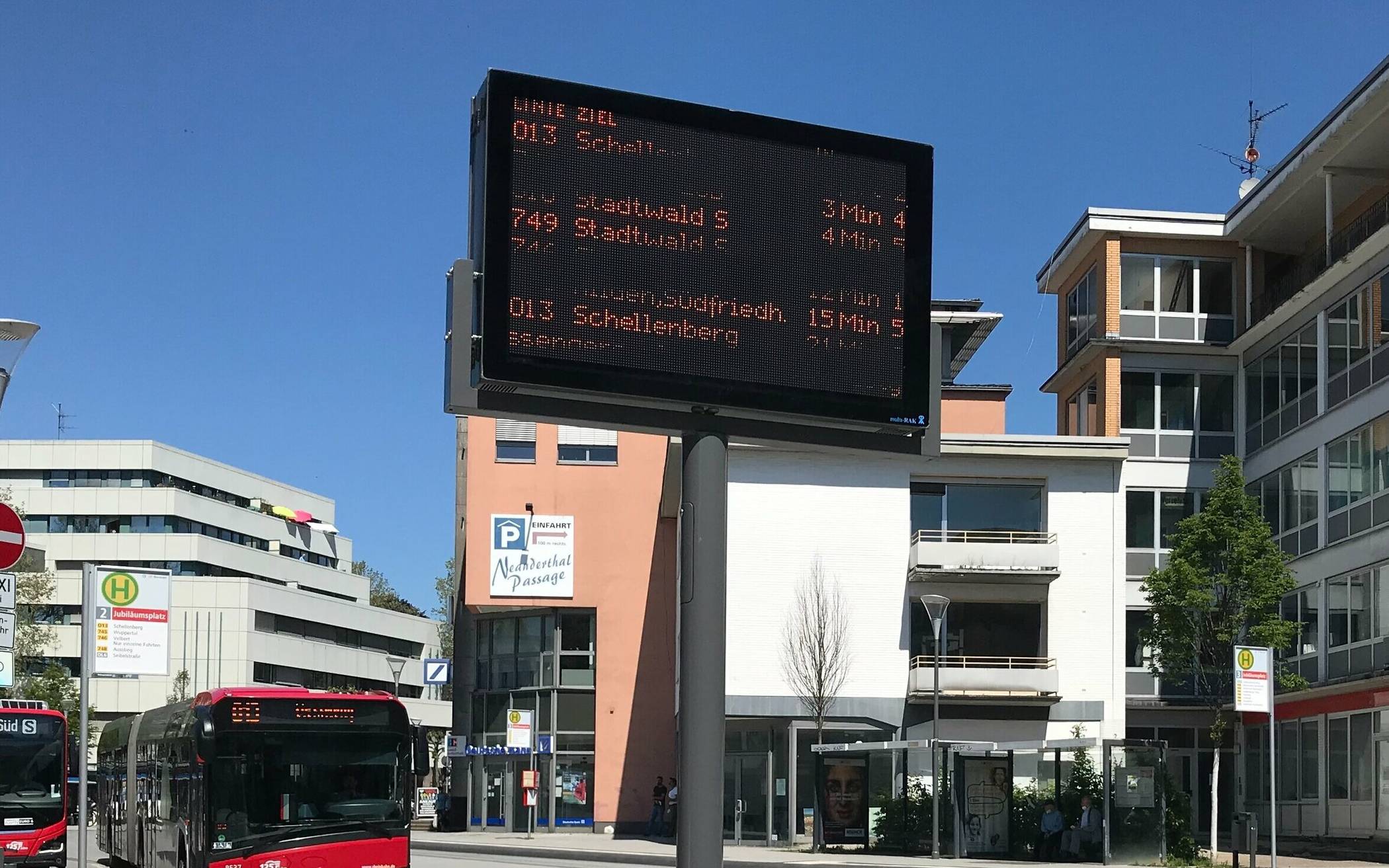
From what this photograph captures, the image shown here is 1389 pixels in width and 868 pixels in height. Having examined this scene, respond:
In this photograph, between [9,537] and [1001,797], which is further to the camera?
[1001,797]

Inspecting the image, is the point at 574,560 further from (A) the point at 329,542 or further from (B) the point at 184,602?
(A) the point at 329,542

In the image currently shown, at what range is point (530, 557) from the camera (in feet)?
176

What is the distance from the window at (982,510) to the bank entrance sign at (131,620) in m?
25.0

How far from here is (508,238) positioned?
12859 mm

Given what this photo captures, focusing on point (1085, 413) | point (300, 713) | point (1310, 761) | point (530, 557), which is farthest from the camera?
point (530, 557)

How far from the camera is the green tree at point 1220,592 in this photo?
132 feet

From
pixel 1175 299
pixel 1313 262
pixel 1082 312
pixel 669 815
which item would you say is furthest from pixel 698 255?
pixel 1082 312

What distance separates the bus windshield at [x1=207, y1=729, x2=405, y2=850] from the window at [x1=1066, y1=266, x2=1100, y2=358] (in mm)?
33963

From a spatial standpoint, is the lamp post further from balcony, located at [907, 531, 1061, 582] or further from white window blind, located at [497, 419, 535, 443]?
white window blind, located at [497, 419, 535, 443]

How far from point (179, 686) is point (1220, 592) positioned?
6626 centimetres

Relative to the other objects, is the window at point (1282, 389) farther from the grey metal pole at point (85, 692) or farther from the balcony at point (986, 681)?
the grey metal pole at point (85, 692)

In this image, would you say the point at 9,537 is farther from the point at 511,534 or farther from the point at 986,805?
the point at 511,534

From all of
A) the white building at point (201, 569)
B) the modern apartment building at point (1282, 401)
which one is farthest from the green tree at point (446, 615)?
the modern apartment building at point (1282, 401)

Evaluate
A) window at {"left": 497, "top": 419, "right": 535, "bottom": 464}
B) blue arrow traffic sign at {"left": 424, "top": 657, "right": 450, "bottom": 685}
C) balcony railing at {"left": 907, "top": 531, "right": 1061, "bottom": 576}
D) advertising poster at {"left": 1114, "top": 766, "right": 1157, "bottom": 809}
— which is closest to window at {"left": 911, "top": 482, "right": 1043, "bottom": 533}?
balcony railing at {"left": 907, "top": 531, "right": 1061, "bottom": 576}
